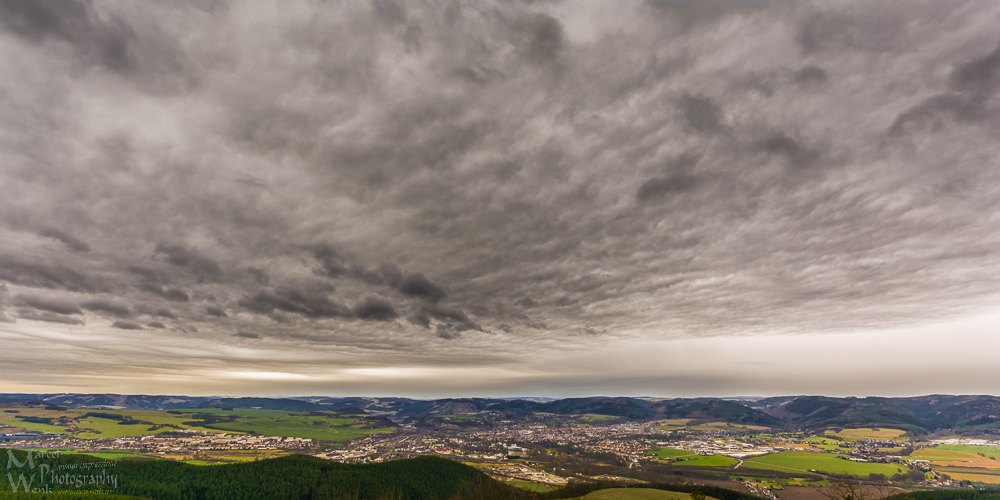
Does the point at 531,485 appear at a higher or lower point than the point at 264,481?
lower

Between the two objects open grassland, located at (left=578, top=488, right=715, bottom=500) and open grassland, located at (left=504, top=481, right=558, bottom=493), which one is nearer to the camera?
open grassland, located at (left=578, top=488, right=715, bottom=500)

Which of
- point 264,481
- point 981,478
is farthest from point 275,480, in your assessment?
point 981,478

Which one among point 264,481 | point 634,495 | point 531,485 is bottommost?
point 531,485

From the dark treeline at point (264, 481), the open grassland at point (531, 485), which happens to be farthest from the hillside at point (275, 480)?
the open grassland at point (531, 485)

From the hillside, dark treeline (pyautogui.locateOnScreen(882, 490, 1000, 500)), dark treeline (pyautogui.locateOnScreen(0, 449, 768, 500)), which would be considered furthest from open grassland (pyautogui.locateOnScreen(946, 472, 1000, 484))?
the hillside

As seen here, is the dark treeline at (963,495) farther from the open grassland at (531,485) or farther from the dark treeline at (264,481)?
the open grassland at (531,485)

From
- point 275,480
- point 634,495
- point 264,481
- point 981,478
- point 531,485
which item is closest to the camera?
point 634,495

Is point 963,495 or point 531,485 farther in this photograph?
point 531,485

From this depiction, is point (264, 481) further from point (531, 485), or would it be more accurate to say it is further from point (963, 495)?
point (963, 495)

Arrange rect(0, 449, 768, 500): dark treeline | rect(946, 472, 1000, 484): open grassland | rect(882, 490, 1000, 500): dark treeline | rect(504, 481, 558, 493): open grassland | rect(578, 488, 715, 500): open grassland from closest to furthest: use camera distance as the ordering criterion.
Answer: rect(578, 488, 715, 500): open grassland
rect(882, 490, 1000, 500): dark treeline
rect(0, 449, 768, 500): dark treeline
rect(504, 481, 558, 493): open grassland
rect(946, 472, 1000, 484): open grassland

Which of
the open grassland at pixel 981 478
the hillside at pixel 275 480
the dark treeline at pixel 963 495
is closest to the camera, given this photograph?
the dark treeline at pixel 963 495

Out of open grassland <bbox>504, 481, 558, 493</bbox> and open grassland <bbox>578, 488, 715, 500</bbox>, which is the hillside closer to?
open grassland <bbox>504, 481, 558, 493</bbox>
